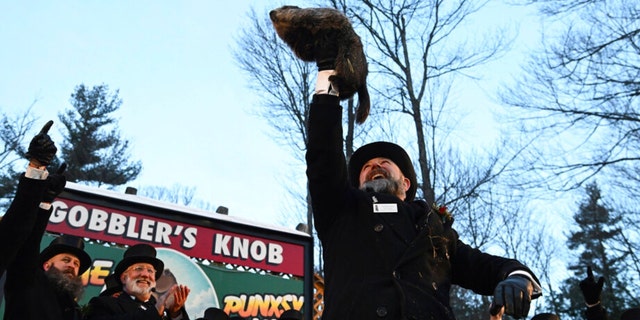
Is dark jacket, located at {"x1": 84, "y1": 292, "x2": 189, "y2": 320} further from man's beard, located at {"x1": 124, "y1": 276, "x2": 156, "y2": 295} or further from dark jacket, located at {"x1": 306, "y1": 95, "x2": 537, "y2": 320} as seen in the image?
dark jacket, located at {"x1": 306, "y1": 95, "x2": 537, "y2": 320}

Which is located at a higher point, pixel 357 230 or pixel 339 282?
pixel 357 230

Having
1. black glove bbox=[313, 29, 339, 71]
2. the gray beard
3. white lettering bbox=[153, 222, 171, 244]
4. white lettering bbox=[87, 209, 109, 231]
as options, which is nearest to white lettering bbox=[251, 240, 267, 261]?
white lettering bbox=[153, 222, 171, 244]

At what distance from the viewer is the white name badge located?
109 inches

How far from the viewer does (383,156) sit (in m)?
3.25

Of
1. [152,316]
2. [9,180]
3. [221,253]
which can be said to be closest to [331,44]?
[152,316]

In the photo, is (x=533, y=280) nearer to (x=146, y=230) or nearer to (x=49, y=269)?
(x=49, y=269)

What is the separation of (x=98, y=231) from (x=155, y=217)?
2.41 feet

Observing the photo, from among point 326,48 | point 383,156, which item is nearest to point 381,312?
point 383,156

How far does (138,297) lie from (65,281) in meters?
0.57

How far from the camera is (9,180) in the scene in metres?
25.5

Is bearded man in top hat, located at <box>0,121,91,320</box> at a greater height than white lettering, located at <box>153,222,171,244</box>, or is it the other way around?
white lettering, located at <box>153,222,171,244</box>

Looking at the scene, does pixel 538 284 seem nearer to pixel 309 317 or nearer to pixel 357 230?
pixel 357 230

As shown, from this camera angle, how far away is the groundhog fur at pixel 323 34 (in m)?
2.77

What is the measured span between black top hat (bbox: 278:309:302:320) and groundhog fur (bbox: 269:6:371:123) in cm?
466
